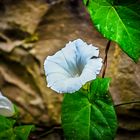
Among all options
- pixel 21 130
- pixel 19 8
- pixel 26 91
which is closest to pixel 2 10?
pixel 19 8

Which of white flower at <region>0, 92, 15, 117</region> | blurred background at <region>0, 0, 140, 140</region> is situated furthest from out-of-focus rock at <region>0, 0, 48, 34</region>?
white flower at <region>0, 92, 15, 117</region>

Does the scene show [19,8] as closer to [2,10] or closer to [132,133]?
[2,10]

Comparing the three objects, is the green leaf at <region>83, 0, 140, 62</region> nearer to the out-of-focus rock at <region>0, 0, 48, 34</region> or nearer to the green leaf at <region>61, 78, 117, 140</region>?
the green leaf at <region>61, 78, 117, 140</region>

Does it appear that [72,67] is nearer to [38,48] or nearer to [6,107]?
[6,107]

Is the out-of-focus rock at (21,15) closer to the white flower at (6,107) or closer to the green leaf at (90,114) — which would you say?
the white flower at (6,107)

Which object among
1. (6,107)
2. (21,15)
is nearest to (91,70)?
(6,107)

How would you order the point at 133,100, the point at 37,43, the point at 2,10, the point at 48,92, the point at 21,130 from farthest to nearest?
the point at 2,10 < the point at 37,43 < the point at 48,92 < the point at 133,100 < the point at 21,130
